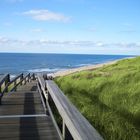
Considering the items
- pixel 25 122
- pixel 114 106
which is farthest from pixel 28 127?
pixel 114 106

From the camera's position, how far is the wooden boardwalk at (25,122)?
5.64 m

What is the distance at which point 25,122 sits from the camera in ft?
22.0

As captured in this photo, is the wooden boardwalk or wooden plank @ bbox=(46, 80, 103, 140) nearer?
wooden plank @ bbox=(46, 80, 103, 140)

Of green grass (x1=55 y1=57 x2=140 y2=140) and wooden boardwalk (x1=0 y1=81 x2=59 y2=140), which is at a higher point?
wooden boardwalk (x1=0 y1=81 x2=59 y2=140)

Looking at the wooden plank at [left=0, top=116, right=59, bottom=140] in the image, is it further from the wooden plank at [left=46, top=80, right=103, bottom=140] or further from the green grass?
the green grass

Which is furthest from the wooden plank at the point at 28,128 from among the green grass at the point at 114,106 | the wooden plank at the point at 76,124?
the green grass at the point at 114,106

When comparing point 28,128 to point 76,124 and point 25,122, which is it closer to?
point 25,122

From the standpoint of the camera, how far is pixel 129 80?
1479 centimetres

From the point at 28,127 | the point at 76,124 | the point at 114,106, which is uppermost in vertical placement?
the point at 76,124

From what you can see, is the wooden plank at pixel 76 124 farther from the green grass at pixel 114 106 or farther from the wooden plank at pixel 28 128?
the green grass at pixel 114 106

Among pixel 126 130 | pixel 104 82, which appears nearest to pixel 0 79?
pixel 126 130

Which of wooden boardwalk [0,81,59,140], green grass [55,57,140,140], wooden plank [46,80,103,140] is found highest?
wooden plank [46,80,103,140]

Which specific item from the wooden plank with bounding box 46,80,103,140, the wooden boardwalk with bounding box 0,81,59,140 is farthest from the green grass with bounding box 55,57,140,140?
the wooden plank with bounding box 46,80,103,140

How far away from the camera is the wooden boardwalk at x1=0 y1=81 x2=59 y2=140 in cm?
564
